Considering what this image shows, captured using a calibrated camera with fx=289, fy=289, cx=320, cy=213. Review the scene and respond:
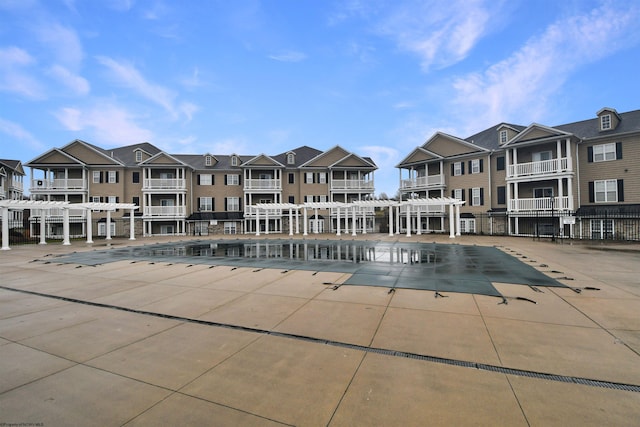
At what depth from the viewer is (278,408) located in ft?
10.1

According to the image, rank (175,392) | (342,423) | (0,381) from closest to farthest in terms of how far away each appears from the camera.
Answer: (342,423) → (175,392) → (0,381)

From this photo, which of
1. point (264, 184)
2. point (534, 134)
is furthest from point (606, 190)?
point (264, 184)

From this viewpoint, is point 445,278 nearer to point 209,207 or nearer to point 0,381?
point 0,381

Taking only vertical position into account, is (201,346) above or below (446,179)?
below

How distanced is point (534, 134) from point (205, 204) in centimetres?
3624

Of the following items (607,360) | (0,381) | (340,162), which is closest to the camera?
(0,381)

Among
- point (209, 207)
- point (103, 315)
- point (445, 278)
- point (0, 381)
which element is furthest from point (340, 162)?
point (0, 381)

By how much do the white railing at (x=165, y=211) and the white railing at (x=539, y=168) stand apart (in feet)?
116

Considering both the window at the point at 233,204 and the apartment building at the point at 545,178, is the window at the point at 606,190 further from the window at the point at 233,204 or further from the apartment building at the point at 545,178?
the window at the point at 233,204

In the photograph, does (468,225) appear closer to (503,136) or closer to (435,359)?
(503,136)

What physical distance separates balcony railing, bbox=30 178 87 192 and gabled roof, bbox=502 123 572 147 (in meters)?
46.5

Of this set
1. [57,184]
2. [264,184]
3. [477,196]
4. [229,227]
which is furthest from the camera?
[264,184]

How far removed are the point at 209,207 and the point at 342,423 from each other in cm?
3767

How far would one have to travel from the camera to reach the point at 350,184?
1481 inches
